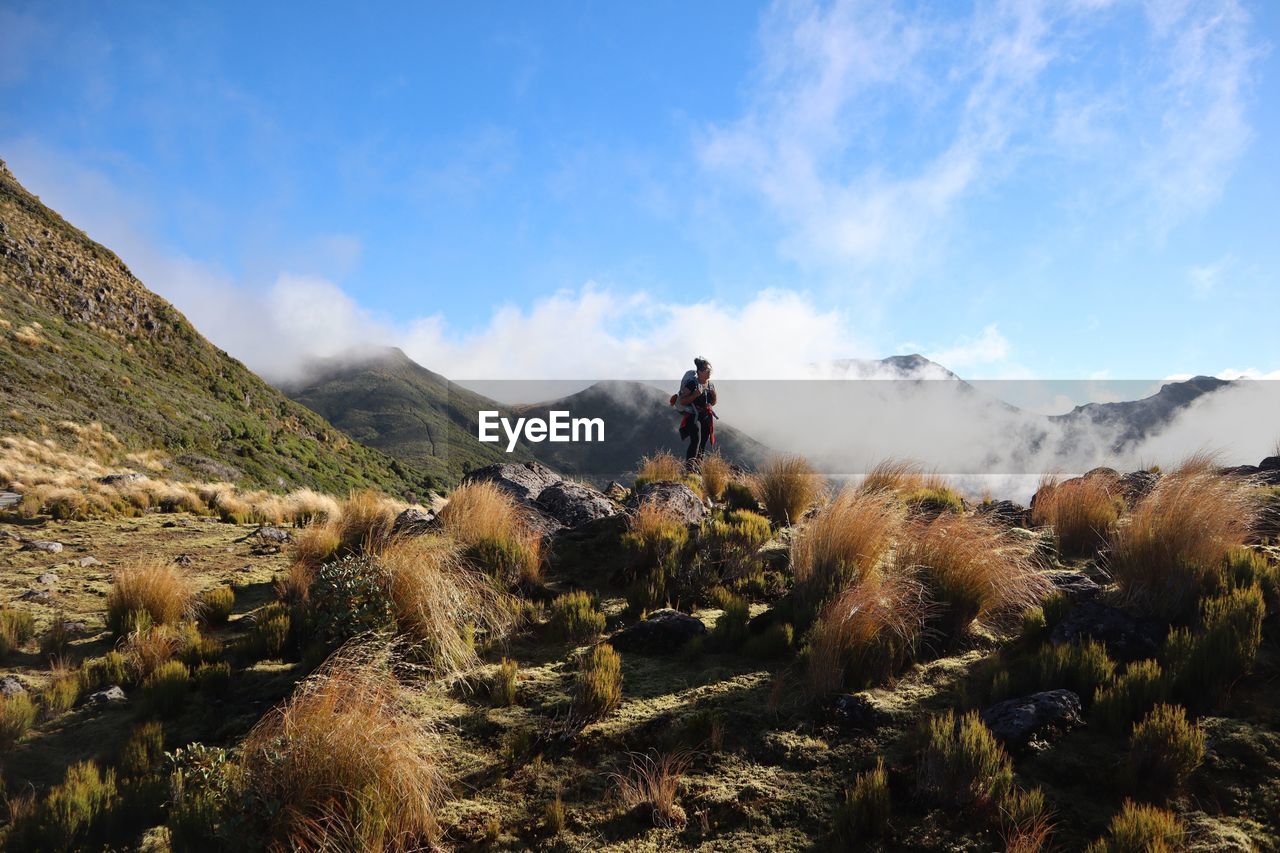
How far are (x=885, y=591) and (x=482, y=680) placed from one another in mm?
3680

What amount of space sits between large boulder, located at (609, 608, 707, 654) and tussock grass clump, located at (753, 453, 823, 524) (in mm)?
4512

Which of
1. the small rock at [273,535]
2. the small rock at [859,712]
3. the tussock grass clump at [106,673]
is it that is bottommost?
the tussock grass clump at [106,673]

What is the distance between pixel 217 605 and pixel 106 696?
1.94 metres

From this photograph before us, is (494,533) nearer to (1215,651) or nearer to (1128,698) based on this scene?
(1128,698)

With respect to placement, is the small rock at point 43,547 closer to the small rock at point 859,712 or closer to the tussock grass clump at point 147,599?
the tussock grass clump at point 147,599

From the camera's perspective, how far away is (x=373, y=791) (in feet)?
11.8

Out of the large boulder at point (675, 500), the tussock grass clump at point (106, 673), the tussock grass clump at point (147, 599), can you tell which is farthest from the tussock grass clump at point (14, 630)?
the large boulder at point (675, 500)

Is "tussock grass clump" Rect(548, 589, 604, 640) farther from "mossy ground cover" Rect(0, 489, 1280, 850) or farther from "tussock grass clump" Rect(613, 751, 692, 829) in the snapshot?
"tussock grass clump" Rect(613, 751, 692, 829)

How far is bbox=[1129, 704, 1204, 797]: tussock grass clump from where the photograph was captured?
3580 mm

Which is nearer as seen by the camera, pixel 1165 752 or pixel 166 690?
pixel 1165 752

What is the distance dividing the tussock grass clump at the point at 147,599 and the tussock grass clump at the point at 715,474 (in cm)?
872

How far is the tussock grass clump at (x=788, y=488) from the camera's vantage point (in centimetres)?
1040

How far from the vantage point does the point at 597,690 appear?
→ 495 cm

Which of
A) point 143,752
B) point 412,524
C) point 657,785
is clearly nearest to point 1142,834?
point 657,785
